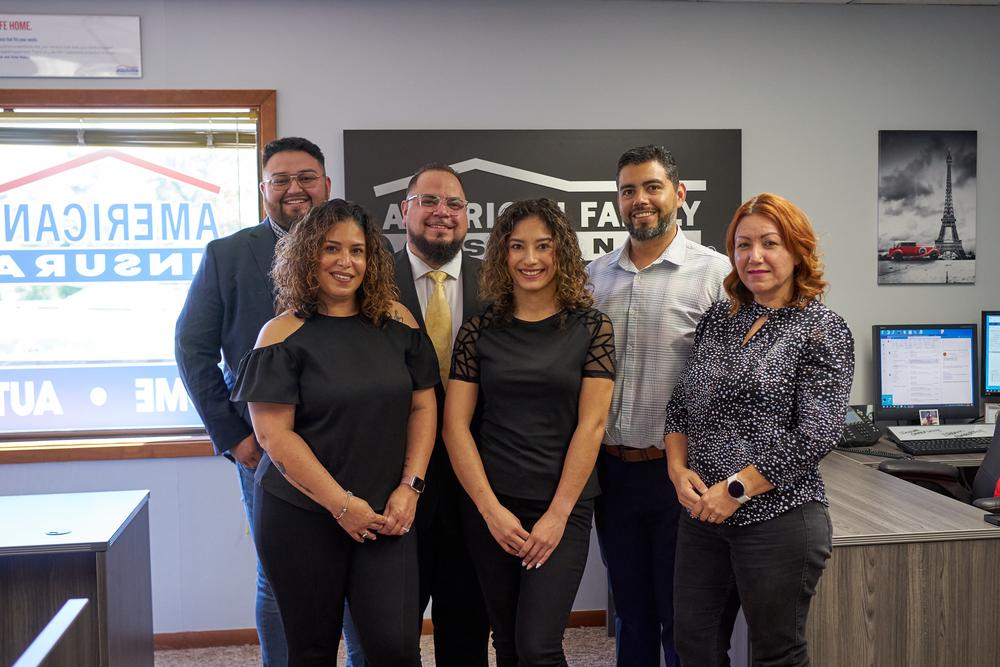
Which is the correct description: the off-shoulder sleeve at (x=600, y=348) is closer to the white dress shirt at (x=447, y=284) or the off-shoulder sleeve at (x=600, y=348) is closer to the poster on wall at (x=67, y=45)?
the white dress shirt at (x=447, y=284)

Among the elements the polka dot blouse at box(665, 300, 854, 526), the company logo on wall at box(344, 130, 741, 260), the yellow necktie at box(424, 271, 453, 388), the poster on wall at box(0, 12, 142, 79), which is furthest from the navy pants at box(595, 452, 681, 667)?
the poster on wall at box(0, 12, 142, 79)

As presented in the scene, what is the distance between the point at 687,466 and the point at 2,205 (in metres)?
3.05

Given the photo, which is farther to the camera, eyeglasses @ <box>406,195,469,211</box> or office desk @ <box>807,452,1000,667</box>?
eyeglasses @ <box>406,195,469,211</box>

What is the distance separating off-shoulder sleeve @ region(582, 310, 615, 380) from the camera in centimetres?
192

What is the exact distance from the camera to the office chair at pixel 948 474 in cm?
288

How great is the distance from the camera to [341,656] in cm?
330

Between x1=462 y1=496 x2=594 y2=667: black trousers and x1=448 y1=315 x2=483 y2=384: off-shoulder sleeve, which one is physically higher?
x1=448 y1=315 x2=483 y2=384: off-shoulder sleeve

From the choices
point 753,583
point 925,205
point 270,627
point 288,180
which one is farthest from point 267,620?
point 925,205

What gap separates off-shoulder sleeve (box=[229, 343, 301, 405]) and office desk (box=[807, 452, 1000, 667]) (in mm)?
1491

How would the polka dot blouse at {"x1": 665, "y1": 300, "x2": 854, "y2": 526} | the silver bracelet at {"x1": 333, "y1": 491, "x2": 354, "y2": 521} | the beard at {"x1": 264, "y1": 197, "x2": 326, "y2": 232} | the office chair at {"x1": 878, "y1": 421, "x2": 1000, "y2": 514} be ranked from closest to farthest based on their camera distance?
1. the polka dot blouse at {"x1": 665, "y1": 300, "x2": 854, "y2": 526}
2. the silver bracelet at {"x1": 333, "y1": 491, "x2": 354, "y2": 521}
3. the beard at {"x1": 264, "y1": 197, "x2": 326, "y2": 232}
4. the office chair at {"x1": 878, "y1": 421, "x2": 1000, "y2": 514}

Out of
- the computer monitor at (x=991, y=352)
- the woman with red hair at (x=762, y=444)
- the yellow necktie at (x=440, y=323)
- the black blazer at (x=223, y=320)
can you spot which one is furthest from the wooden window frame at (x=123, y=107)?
the computer monitor at (x=991, y=352)

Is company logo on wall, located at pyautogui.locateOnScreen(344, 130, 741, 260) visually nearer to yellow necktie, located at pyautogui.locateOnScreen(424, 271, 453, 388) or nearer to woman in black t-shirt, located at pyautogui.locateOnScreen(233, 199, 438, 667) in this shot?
yellow necktie, located at pyautogui.locateOnScreen(424, 271, 453, 388)

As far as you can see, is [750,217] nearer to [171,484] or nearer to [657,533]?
[657,533]

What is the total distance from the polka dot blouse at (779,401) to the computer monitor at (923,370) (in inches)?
78.6
